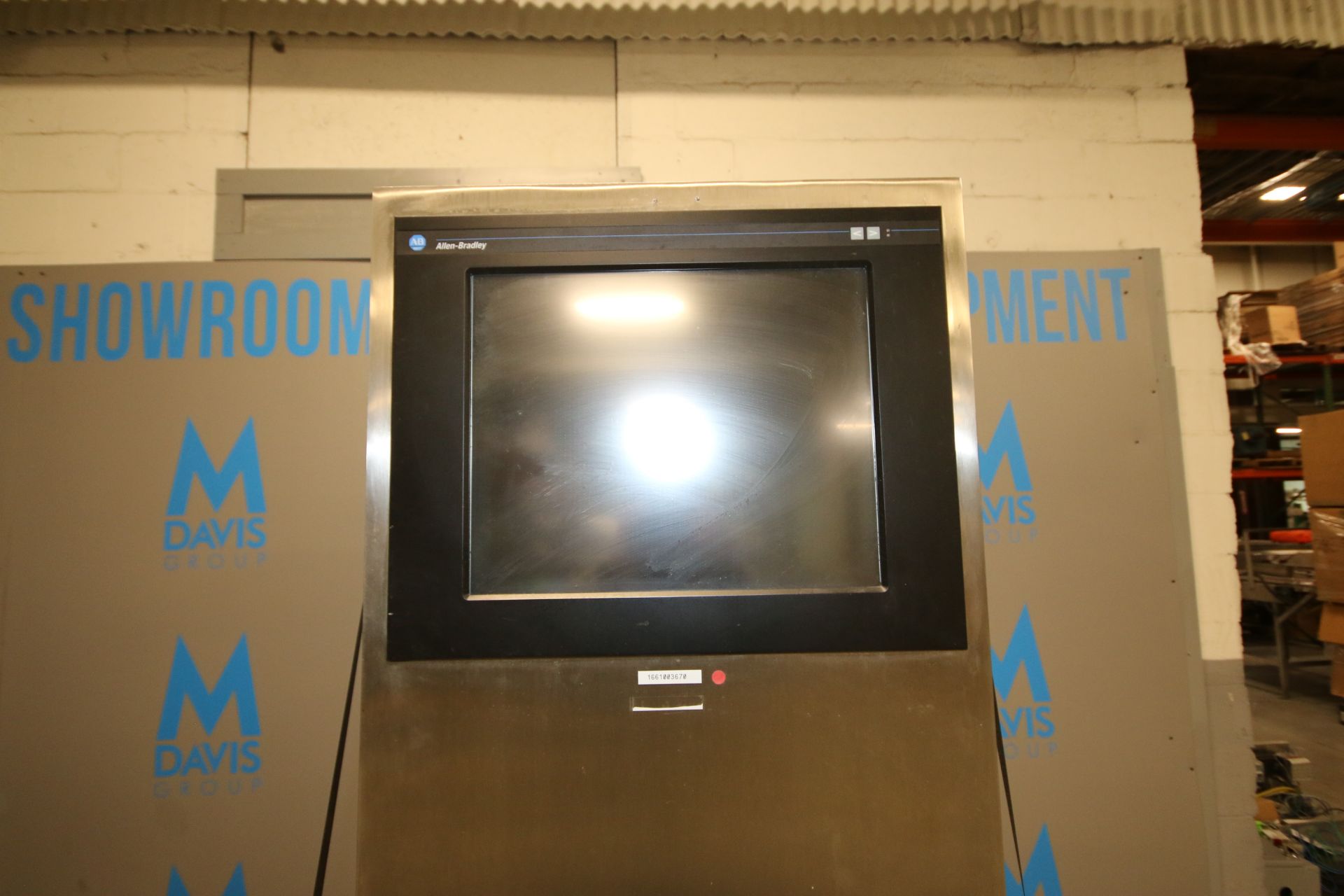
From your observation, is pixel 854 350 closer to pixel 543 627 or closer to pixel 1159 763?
pixel 543 627

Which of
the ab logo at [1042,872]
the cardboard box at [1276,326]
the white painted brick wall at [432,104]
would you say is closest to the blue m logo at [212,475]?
the white painted brick wall at [432,104]

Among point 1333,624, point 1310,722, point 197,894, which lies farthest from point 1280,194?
point 197,894

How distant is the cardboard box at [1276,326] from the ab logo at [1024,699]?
166 inches

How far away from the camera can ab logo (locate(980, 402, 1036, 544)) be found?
4.72 feet

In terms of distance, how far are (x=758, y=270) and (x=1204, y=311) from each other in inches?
50.2

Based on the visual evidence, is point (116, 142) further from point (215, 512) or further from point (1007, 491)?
point (1007, 491)

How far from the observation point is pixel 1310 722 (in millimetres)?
3590

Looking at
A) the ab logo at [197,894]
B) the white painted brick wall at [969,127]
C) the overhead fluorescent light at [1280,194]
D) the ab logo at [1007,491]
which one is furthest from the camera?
the overhead fluorescent light at [1280,194]

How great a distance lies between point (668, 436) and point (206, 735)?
3.96ft

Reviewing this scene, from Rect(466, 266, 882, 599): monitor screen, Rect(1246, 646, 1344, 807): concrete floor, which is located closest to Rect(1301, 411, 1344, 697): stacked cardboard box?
Rect(1246, 646, 1344, 807): concrete floor

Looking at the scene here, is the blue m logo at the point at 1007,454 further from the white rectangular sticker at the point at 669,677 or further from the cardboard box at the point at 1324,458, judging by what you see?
the cardboard box at the point at 1324,458

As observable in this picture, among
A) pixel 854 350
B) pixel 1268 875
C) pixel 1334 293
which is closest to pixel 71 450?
pixel 854 350

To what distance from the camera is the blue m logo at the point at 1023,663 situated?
1403 millimetres

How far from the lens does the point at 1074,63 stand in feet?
5.17
